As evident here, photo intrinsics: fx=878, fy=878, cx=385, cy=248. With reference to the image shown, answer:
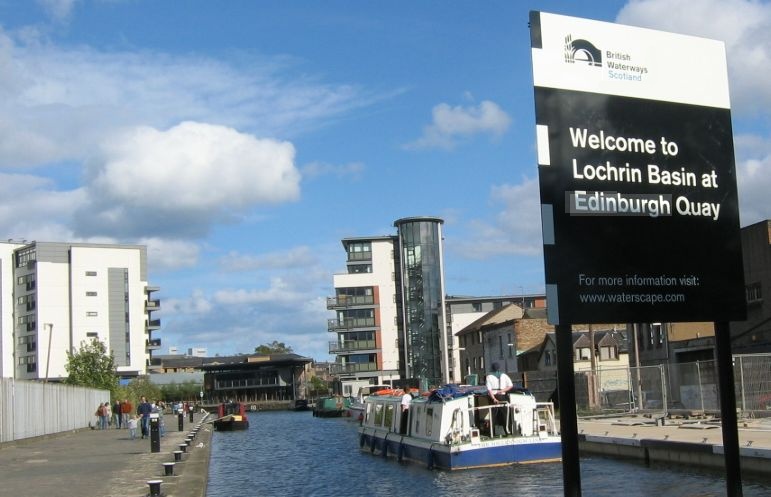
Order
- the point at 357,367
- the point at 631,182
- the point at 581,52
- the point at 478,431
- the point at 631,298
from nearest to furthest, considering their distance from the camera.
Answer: the point at 581,52
the point at 631,298
the point at 631,182
the point at 478,431
the point at 357,367

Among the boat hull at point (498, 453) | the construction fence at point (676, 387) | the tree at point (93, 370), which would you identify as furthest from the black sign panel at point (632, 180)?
the tree at point (93, 370)

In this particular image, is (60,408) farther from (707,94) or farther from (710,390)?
(707,94)

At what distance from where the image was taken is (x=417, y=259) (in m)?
111

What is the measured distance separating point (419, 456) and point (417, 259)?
270 feet

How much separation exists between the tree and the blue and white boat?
47578 mm

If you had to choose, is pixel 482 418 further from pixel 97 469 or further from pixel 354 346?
pixel 354 346

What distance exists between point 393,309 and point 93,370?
155 ft

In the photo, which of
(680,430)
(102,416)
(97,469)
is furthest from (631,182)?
(102,416)

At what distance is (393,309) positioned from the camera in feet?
367

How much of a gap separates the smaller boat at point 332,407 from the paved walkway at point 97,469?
54.5m

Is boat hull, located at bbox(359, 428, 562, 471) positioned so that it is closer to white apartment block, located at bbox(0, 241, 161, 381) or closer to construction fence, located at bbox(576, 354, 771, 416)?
construction fence, located at bbox(576, 354, 771, 416)

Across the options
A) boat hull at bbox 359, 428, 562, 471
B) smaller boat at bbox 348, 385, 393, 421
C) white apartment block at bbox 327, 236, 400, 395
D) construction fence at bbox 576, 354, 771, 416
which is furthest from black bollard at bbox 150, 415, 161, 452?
white apartment block at bbox 327, 236, 400, 395

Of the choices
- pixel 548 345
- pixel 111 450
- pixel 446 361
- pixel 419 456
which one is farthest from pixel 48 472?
pixel 446 361

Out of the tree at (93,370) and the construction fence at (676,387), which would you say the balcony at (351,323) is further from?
the construction fence at (676,387)
